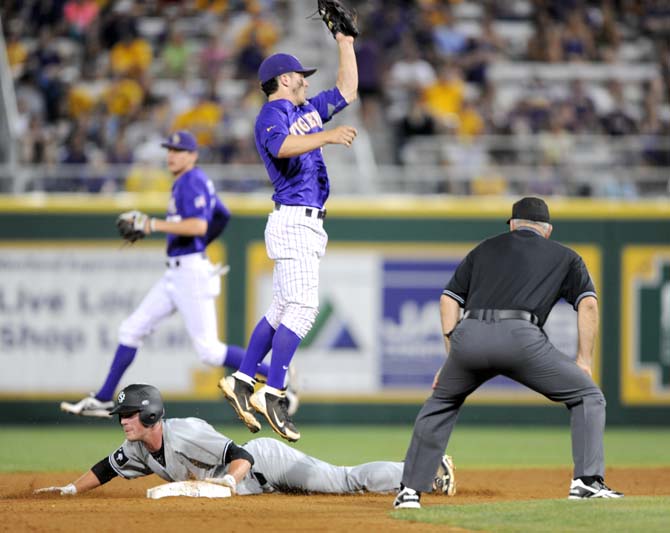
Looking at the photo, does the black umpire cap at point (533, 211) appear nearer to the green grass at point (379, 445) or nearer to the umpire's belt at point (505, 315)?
the umpire's belt at point (505, 315)

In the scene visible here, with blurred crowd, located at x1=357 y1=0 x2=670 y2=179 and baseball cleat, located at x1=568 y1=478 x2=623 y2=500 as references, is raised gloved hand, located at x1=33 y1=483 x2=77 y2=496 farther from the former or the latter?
blurred crowd, located at x1=357 y1=0 x2=670 y2=179

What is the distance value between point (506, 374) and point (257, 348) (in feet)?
6.19

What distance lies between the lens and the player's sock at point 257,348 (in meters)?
8.39

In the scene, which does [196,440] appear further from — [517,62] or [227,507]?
[517,62]

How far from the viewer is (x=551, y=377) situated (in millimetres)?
7312

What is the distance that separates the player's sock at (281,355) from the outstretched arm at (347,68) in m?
1.62

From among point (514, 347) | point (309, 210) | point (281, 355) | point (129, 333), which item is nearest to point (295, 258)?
point (309, 210)

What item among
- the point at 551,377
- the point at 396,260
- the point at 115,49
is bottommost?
the point at 551,377

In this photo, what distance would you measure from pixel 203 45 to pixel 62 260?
504cm

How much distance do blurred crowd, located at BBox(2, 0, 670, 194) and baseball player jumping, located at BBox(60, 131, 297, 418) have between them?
395 centimetres

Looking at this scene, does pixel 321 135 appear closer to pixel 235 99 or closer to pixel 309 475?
pixel 309 475

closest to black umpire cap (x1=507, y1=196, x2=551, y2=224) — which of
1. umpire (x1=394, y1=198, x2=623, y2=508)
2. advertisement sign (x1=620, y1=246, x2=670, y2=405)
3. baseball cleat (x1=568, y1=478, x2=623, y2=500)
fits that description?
umpire (x1=394, y1=198, x2=623, y2=508)

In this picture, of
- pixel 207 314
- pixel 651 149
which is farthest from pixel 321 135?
pixel 651 149

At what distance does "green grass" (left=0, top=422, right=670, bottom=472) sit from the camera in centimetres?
1141
